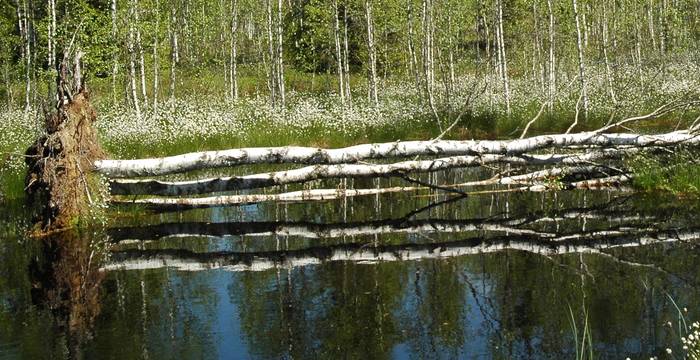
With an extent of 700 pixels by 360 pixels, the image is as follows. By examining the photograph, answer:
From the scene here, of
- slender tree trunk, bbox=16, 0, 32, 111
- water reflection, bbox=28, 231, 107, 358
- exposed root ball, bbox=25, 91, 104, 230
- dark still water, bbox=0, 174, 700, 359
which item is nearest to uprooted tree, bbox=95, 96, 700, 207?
exposed root ball, bbox=25, 91, 104, 230

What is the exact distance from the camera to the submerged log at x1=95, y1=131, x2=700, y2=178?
11695mm

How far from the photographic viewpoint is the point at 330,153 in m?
11.9

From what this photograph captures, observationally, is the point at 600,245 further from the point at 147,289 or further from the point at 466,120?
the point at 466,120

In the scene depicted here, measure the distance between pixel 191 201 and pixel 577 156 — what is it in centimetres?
723

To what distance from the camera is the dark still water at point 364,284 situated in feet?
20.8

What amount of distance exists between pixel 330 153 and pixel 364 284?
13.3ft

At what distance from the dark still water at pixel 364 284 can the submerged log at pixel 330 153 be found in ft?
3.32

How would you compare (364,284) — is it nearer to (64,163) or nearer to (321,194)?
(64,163)

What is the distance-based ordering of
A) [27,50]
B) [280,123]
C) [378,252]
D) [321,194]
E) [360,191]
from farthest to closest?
[27,50], [280,123], [360,191], [321,194], [378,252]

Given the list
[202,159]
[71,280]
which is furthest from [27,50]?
[71,280]

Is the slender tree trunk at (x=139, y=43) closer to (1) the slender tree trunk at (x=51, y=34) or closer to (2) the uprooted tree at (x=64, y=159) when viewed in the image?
(1) the slender tree trunk at (x=51, y=34)

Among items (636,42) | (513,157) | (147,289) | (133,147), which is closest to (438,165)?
(513,157)

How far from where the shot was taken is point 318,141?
20578 millimetres

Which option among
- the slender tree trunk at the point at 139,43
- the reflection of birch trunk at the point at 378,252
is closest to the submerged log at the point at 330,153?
the reflection of birch trunk at the point at 378,252
